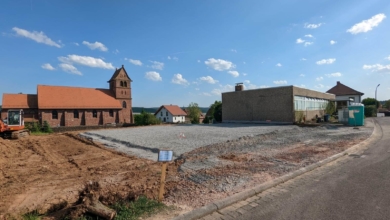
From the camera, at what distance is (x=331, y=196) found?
4777 mm

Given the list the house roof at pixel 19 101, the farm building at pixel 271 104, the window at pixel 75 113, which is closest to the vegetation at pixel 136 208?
the farm building at pixel 271 104

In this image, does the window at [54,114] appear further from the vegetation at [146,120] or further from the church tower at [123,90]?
the vegetation at [146,120]

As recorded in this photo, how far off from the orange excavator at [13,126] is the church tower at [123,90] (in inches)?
1045

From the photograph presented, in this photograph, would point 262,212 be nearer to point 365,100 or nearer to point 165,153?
point 165,153

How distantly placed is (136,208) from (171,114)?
2997 inches

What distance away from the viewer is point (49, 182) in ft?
21.9

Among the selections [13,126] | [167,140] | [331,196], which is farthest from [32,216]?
[13,126]

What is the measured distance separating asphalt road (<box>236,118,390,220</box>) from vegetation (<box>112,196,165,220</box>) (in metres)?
1.64

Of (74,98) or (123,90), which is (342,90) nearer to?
(123,90)

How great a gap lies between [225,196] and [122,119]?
46661 millimetres

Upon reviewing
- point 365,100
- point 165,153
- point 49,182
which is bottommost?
point 49,182

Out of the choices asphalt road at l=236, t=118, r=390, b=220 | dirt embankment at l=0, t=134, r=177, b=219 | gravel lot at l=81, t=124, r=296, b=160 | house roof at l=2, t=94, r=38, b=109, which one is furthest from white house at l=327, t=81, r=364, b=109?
house roof at l=2, t=94, r=38, b=109

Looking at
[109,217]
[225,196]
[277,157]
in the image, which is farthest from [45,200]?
[277,157]

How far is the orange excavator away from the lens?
1989cm
